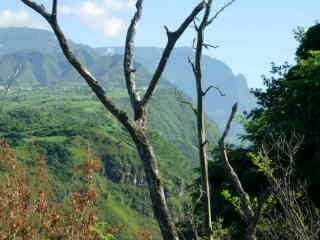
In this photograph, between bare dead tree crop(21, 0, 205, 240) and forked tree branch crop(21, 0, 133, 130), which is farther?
forked tree branch crop(21, 0, 133, 130)

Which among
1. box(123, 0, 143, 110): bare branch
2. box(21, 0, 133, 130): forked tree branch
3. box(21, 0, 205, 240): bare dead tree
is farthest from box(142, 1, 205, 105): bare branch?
box(21, 0, 133, 130): forked tree branch

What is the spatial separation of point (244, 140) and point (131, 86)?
21.1 m

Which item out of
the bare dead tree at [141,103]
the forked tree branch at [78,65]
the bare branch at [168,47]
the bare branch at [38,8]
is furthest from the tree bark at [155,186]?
the bare branch at [38,8]

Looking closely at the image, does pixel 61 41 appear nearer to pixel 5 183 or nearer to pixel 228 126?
pixel 228 126

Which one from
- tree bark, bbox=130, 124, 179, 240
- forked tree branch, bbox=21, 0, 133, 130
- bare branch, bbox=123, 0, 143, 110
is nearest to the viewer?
tree bark, bbox=130, 124, 179, 240

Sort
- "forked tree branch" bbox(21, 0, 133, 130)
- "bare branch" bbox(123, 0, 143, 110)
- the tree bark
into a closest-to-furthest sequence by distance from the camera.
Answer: the tree bark
"forked tree branch" bbox(21, 0, 133, 130)
"bare branch" bbox(123, 0, 143, 110)

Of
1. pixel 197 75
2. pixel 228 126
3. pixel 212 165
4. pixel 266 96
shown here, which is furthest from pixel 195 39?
pixel 266 96

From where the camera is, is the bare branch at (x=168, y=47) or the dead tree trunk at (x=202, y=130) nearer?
the bare branch at (x=168, y=47)

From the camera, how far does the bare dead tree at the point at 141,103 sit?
5418 mm

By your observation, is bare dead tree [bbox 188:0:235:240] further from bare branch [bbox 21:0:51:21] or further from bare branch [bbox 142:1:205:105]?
bare branch [bbox 21:0:51:21]

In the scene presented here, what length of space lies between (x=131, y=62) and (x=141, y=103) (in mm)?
464

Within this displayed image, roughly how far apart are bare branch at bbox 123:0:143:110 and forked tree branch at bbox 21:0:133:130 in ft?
0.74

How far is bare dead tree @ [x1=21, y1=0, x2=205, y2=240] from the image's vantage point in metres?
5.42

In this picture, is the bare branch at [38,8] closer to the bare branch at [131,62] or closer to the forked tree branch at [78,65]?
the forked tree branch at [78,65]
